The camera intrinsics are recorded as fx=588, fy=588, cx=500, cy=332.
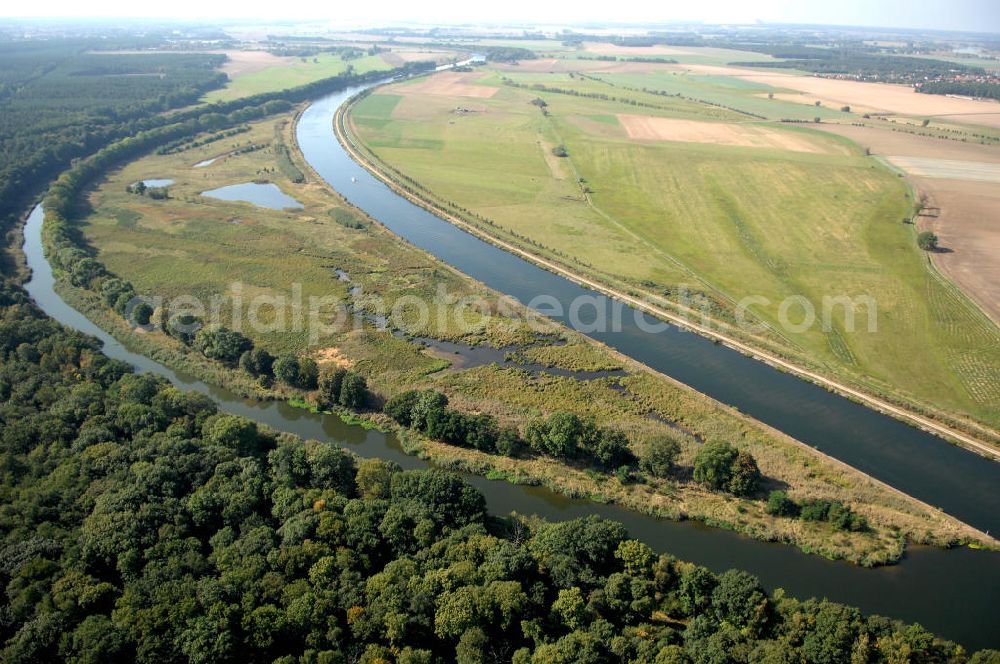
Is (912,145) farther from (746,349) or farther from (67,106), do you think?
(67,106)

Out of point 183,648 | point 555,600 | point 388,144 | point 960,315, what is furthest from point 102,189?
point 960,315

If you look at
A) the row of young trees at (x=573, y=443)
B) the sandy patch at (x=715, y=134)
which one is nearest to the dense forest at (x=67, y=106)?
the row of young trees at (x=573, y=443)

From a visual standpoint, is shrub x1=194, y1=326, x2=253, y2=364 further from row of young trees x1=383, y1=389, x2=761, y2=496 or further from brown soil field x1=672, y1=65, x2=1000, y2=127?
brown soil field x1=672, y1=65, x2=1000, y2=127

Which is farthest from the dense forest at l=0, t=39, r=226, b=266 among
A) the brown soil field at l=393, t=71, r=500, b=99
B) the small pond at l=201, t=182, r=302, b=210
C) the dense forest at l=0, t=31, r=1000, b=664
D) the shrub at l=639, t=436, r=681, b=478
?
the shrub at l=639, t=436, r=681, b=478

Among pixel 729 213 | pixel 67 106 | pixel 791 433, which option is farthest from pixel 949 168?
pixel 67 106

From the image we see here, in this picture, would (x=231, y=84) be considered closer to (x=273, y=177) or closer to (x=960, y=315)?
(x=273, y=177)
